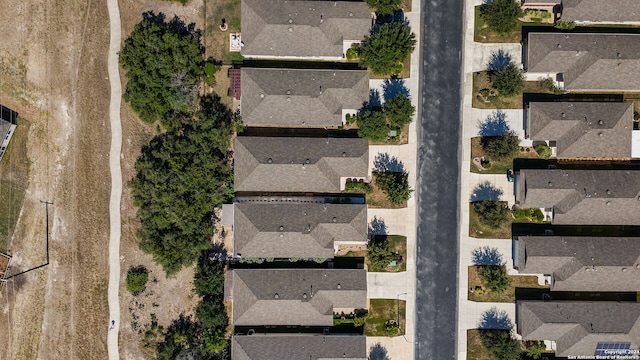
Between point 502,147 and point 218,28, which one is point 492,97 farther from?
point 218,28

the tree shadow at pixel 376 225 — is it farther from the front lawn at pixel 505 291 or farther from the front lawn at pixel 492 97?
the front lawn at pixel 492 97

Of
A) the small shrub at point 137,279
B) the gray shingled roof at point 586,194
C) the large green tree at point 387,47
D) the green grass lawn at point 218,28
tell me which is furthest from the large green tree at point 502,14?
the small shrub at point 137,279

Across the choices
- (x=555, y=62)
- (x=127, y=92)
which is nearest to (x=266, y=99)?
(x=127, y=92)

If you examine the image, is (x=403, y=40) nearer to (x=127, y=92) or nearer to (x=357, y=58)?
(x=357, y=58)

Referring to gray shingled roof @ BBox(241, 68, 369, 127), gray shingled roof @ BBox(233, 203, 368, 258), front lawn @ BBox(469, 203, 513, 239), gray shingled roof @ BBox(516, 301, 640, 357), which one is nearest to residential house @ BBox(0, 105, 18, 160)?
gray shingled roof @ BBox(241, 68, 369, 127)

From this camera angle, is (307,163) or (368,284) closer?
(307,163)

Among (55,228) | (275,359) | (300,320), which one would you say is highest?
(55,228)
